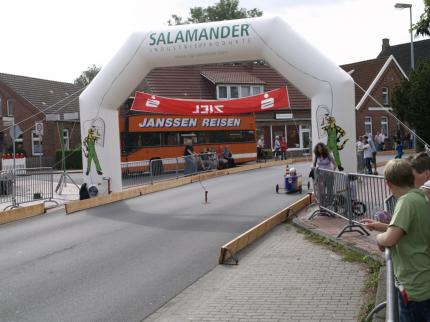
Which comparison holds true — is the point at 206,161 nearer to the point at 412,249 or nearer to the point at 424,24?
the point at 424,24

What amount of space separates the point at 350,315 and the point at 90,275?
3959mm

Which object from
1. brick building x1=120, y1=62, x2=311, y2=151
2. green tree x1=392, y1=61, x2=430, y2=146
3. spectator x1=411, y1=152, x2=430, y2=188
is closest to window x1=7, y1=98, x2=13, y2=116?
brick building x1=120, y1=62, x2=311, y2=151

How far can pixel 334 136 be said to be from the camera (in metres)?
14.2

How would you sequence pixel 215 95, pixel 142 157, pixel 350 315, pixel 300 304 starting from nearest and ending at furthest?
pixel 350 315, pixel 300 304, pixel 142 157, pixel 215 95

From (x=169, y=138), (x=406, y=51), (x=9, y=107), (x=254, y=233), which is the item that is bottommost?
(x=254, y=233)

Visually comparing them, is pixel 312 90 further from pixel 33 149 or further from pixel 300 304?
pixel 33 149

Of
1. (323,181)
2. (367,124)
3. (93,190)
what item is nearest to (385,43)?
(367,124)

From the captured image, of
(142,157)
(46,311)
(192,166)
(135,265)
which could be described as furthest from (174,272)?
(142,157)

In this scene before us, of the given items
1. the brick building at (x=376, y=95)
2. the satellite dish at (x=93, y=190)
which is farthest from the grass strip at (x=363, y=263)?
the brick building at (x=376, y=95)

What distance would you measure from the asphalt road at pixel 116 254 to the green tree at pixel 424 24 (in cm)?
624

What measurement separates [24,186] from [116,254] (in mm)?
8438

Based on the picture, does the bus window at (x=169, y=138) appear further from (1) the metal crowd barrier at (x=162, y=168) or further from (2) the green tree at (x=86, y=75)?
(2) the green tree at (x=86, y=75)

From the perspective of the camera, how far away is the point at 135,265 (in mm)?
8266

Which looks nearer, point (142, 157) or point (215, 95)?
point (142, 157)
